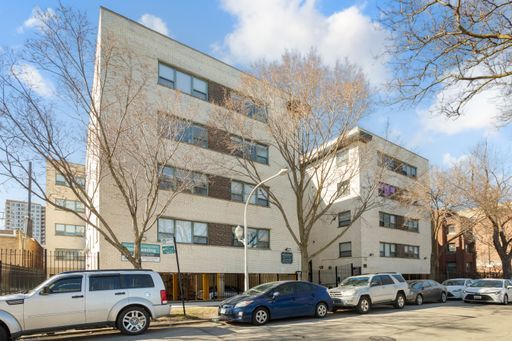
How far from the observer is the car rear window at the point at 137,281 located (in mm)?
12848

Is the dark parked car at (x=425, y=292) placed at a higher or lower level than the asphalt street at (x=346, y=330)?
lower

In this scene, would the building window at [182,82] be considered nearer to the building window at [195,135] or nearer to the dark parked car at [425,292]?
the building window at [195,135]

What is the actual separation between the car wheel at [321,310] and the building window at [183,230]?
8803 mm

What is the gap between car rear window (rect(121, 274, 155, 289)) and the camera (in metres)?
12.8

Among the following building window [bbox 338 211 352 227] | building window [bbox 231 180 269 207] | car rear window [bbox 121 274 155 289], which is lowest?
car rear window [bbox 121 274 155 289]

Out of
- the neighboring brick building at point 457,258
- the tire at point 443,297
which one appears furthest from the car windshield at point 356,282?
the neighboring brick building at point 457,258

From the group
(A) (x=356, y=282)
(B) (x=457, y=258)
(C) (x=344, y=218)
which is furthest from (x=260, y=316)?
(B) (x=457, y=258)

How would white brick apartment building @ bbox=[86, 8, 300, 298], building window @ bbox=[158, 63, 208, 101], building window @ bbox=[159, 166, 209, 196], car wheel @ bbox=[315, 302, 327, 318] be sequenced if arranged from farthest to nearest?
1. building window @ bbox=[158, 63, 208, 101]
2. white brick apartment building @ bbox=[86, 8, 300, 298]
3. building window @ bbox=[159, 166, 209, 196]
4. car wheel @ bbox=[315, 302, 327, 318]

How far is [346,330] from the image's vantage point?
1303cm

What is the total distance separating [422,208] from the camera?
33656 millimetres

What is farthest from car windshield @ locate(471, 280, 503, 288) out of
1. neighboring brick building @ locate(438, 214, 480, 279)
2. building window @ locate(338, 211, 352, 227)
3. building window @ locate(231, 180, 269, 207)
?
neighboring brick building @ locate(438, 214, 480, 279)

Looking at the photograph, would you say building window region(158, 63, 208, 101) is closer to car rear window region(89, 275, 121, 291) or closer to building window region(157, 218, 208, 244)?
building window region(157, 218, 208, 244)

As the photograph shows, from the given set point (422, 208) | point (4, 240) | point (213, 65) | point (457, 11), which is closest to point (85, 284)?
point (457, 11)

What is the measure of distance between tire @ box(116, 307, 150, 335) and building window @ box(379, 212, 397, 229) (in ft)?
89.1
